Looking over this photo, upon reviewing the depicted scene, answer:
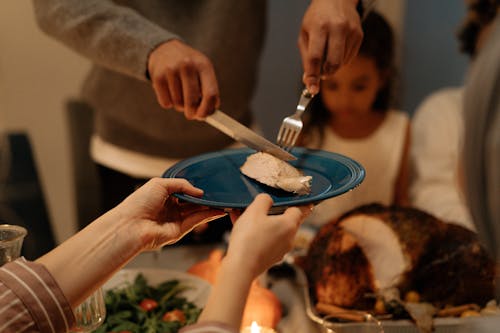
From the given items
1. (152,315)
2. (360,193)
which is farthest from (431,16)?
(152,315)

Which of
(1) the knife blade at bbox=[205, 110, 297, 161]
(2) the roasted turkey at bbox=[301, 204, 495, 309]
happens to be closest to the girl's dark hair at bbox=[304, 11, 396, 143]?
(2) the roasted turkey at bbox=[301, 204, 495, 309]

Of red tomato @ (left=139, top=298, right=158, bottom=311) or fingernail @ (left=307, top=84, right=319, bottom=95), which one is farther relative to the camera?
red tomato @ (left=139, top=298, right=158, bottom=311)

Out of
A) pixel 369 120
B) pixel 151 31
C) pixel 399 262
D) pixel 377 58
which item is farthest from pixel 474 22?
pixel 151 31

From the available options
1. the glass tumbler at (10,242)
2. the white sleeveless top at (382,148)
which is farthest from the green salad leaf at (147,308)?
the white sleeveless top at (382,148)

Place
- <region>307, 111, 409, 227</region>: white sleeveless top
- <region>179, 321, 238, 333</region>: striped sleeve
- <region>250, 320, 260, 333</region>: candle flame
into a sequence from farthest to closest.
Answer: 1. <region>307, 111, 409, 227</region>: white sleeveless top
2. <region>250, 320, 260, 333</region>: candle flame
3. <region>179, 321, 238, 333</region>: striped sleeve

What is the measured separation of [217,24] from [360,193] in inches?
24.8

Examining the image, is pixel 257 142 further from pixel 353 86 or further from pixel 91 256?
pixel 353 86

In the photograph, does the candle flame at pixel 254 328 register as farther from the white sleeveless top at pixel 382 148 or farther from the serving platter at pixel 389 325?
the white sleeveless top at pixel 382 148

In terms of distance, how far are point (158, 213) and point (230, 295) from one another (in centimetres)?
27

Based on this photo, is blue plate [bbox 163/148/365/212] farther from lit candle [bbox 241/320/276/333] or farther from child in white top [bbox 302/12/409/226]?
child in white top [bbox 302/12/409/226]

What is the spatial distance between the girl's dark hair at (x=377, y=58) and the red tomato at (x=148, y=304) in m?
1.04

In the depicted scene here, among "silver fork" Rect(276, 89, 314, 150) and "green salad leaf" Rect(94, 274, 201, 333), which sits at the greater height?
"silver fork" Rect(276, 89, 314, 150)

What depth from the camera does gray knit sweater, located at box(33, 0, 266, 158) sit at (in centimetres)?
110

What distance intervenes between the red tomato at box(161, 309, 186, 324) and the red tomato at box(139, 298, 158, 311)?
0.12ft
